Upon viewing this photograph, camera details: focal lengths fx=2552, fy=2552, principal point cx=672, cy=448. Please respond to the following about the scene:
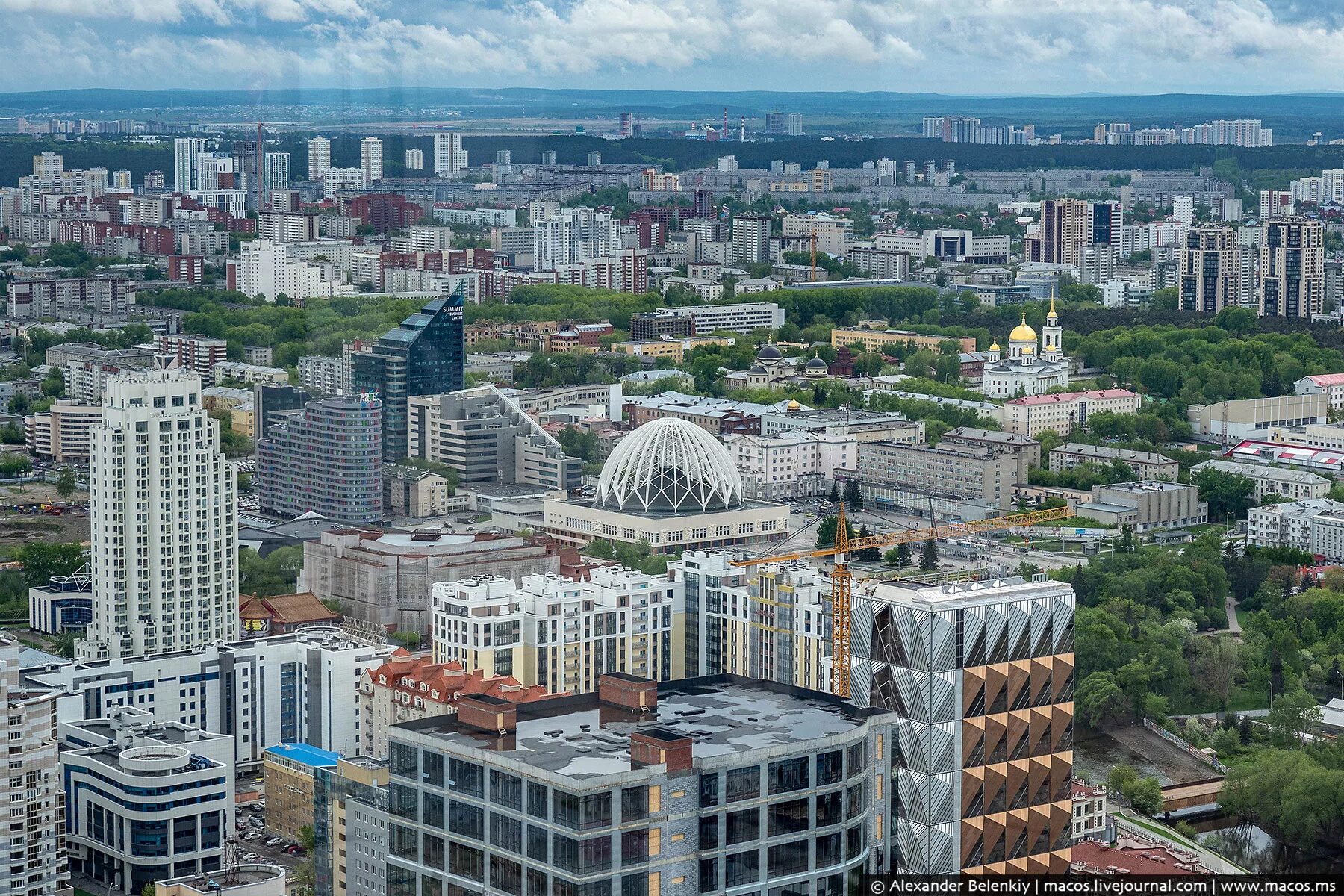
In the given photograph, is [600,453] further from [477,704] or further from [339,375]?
[477,704]

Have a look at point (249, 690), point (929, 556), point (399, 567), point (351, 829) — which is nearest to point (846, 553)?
point (929, 556)

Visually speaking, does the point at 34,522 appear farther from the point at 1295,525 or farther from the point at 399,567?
the point at 1295,525

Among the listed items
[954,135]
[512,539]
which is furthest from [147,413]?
[954,135]

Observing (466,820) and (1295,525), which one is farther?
(1295,525)

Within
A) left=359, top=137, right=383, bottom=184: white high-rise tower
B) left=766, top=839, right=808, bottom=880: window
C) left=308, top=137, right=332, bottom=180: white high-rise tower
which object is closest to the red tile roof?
left=766, top=839, right=808, bottom=880: window

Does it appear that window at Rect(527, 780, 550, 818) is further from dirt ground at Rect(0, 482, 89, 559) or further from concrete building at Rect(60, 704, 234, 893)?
dirt ground at Rect(0, 482, 89, 559)

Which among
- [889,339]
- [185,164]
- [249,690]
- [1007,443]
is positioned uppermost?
[185,164]

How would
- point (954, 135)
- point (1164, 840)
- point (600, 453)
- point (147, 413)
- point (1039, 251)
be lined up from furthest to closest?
point (954, 135) → point (1039, 251) → point (600, 453) → point (147, 413) → point (1164, 840)
